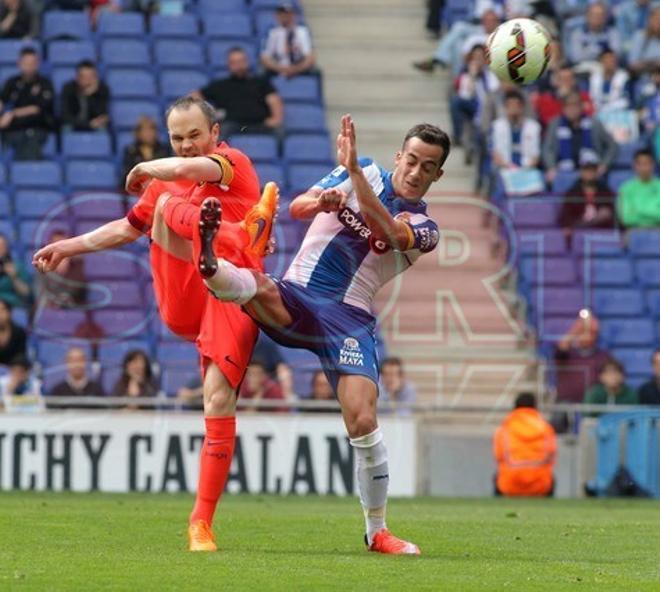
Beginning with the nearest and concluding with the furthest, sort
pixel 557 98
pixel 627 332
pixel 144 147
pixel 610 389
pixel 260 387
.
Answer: pixel 260 387
pixel 610 389
pixel 627 332
pixel 144 147
pixel 557 98

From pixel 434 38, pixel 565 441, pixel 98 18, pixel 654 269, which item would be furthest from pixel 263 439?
pixel 434 38

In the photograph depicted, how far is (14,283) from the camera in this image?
19.3 meters

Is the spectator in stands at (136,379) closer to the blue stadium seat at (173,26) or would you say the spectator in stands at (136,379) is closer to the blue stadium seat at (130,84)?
the blue stadium seat at (130,84)

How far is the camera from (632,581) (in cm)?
863

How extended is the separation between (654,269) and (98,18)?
774 centimetres

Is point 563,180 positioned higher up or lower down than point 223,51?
lower down

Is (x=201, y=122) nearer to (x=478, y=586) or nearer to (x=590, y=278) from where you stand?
(x=478, y=586)

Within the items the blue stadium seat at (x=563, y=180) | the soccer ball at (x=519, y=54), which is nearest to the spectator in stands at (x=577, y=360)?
the blue stadium seat at (x=563, y=180)

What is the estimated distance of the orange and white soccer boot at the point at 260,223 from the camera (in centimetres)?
1012

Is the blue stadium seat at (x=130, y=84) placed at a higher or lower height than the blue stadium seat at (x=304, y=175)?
higher

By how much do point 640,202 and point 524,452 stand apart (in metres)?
4.05

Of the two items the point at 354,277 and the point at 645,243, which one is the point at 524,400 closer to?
the point at 645,243

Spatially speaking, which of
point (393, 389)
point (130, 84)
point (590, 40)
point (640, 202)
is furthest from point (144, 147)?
point (590, 40)

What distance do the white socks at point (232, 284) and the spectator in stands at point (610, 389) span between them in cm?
985
